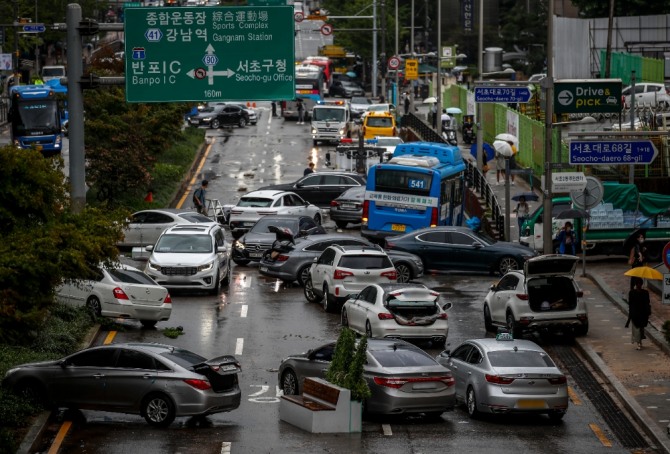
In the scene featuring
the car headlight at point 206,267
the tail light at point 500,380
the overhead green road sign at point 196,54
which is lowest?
the car headlight at point 206,267

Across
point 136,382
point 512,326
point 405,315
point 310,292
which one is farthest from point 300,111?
point 136,382

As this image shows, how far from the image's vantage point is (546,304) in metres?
30.4

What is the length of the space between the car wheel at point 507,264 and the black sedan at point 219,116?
43939 mm

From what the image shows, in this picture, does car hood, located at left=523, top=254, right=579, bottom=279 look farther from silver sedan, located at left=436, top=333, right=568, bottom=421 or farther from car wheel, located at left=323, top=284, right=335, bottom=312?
silver sedan, located at left=436, top=333, right=568, bottom=421

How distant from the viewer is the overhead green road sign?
28.7 meters

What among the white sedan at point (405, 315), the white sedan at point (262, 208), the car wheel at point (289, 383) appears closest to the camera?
the car wheel at point (289, 383)

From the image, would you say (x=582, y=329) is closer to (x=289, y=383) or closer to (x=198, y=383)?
(x=289, y=383)

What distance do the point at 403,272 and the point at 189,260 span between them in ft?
21.3

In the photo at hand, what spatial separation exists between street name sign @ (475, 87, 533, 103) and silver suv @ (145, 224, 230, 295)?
869 cm

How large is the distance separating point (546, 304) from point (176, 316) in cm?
920

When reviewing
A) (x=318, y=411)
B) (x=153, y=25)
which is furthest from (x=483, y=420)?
(x=153, y=25)

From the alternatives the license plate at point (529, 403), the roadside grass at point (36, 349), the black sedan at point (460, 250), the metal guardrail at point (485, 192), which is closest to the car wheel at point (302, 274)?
the black sedan at point (460, 250)

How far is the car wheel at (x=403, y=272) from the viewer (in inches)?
1517

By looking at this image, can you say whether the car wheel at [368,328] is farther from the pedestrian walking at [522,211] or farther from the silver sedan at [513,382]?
the pedestrian walking at [522,211]
